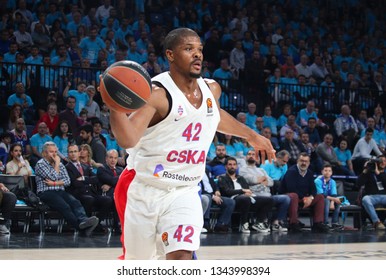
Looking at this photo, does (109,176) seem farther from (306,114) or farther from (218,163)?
(306,114)

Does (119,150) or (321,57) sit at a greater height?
(321,57)

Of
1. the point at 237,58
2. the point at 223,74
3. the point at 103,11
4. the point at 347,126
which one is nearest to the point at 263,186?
the point at 223,74

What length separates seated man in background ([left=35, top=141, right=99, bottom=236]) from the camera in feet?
36.7

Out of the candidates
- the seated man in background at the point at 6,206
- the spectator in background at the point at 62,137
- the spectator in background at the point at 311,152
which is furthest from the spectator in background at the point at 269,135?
the seated man in background at the point at 6,206

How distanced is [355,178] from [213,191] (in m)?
4.17

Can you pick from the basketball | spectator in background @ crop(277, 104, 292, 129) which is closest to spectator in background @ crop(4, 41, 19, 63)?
spectator in background @ crop(277, 104, 292, 129)

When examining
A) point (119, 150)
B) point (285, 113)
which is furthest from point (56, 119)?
point (285, 113)

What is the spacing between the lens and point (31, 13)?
15547mm

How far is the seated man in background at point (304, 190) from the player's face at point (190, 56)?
8.47 meters

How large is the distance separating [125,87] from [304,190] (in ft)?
30.9

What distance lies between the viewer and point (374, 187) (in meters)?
14.0

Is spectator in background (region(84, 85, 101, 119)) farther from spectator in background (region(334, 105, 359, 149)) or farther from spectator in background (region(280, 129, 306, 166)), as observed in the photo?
spectator in background (region(334, 105, 359, 149))

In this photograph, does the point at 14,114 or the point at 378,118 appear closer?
the point at 14,114
